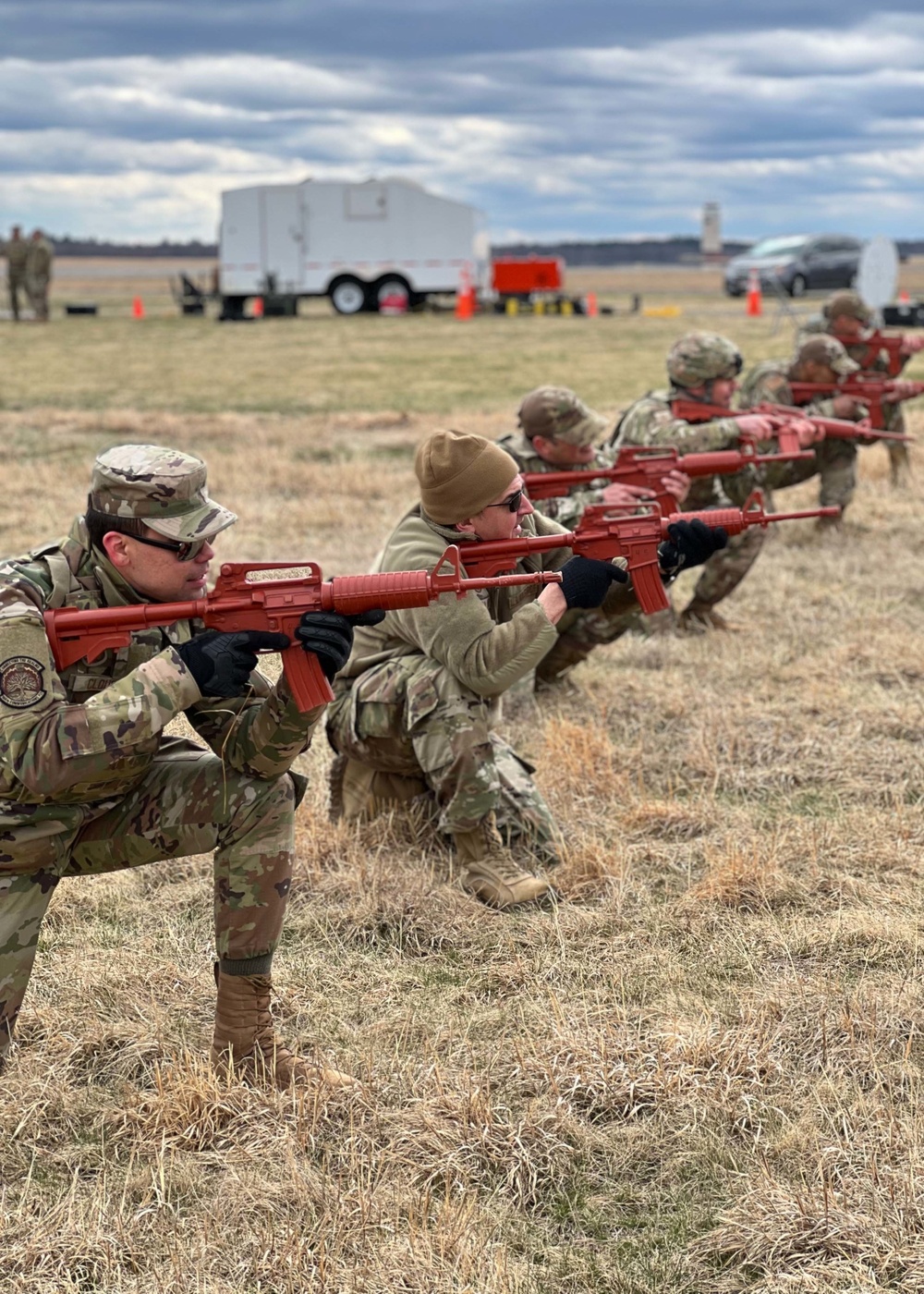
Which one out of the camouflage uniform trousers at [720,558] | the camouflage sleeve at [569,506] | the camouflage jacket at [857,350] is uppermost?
the camouflage jacket at [857,350]

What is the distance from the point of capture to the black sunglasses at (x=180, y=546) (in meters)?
3.48

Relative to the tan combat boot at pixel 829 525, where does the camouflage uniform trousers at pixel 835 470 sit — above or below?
above

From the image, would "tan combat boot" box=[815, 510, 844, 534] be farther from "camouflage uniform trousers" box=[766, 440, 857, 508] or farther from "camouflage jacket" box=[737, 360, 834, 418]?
"camouflage jacket" box=[737, 360, 834, 418]

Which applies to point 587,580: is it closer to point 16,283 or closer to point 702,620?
point 702,620

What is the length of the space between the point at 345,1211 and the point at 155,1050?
3.03 feet

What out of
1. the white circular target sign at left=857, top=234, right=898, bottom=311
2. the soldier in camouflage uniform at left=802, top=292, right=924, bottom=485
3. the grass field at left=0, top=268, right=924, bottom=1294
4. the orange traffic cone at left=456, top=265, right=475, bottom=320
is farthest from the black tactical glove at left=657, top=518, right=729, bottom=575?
the orange traffic cone at left=456, top=265, right=475, bottom=320

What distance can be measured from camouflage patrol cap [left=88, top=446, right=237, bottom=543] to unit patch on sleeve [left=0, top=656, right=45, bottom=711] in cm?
41

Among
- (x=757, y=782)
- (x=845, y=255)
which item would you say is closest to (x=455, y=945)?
(x=757, y=782)

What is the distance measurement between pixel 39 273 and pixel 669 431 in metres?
31.4

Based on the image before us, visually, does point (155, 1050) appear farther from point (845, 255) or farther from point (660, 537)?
point (845, 255)

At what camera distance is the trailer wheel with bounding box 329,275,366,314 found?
3722cm

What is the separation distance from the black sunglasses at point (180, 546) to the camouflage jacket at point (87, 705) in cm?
15

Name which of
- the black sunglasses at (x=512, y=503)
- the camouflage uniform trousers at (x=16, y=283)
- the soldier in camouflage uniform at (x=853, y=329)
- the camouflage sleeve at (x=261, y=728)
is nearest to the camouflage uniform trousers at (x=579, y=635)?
the black sunglasses at (x=512, y=503)

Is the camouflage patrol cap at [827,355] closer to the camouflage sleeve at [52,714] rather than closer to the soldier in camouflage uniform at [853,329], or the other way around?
the soldier in camouflage uniform at [853,329]
